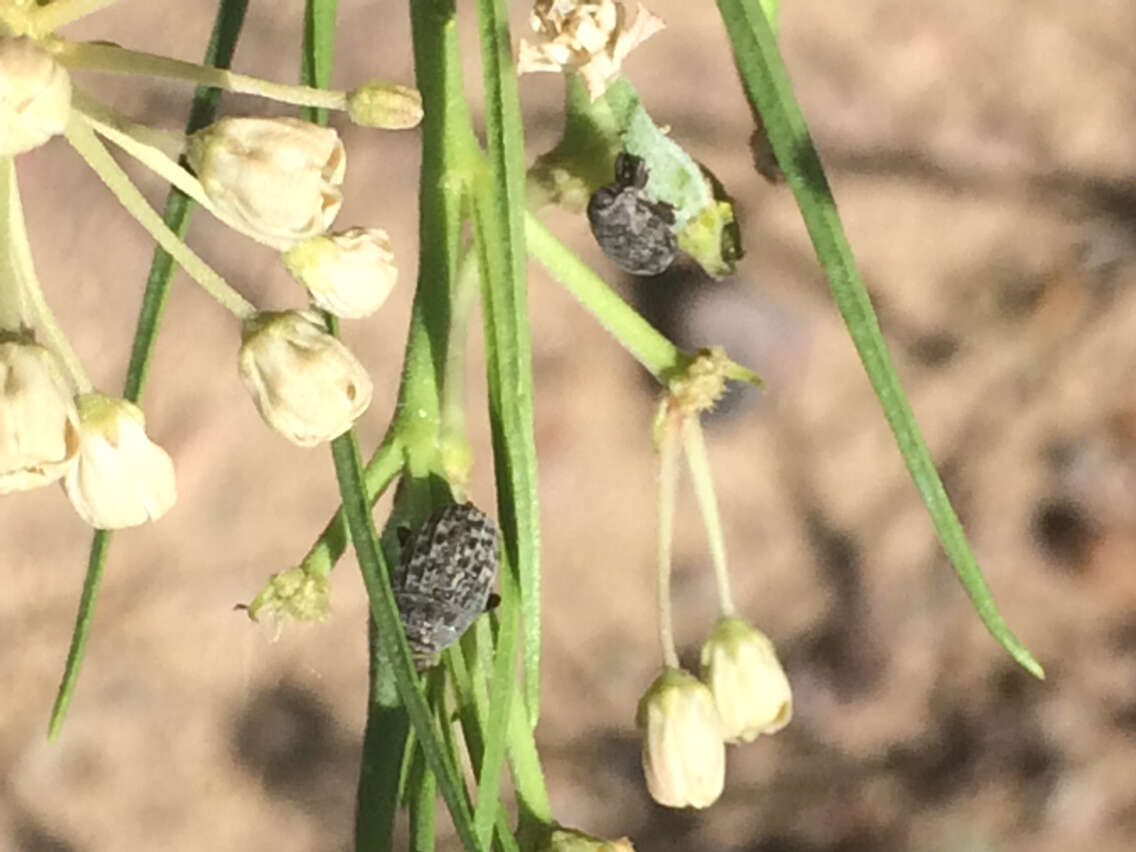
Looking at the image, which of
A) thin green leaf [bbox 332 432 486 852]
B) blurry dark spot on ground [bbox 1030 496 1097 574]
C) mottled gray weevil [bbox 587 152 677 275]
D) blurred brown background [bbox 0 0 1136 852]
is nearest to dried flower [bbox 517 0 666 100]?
mottled gray weevil [bbox 587 152 677 275]

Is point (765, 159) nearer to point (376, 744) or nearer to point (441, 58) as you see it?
point (441, 58)

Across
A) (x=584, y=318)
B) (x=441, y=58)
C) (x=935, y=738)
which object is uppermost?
(x=441, y=58)

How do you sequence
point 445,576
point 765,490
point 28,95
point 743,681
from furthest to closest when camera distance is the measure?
1. point 765,490
2. point 743,681
3. point 445,576
4. point 28,95

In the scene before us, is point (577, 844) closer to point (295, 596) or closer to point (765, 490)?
point (295, 596)

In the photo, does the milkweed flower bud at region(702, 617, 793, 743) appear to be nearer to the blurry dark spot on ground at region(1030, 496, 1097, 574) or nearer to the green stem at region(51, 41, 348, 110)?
the green stem at region(51, 41, 348, 110)

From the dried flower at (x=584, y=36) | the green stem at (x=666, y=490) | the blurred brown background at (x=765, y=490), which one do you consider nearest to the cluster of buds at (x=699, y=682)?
the green stem at (x=666, y=490)

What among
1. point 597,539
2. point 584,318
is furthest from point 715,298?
point 597,539

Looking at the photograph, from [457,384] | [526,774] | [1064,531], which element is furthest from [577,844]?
[1064,531]
